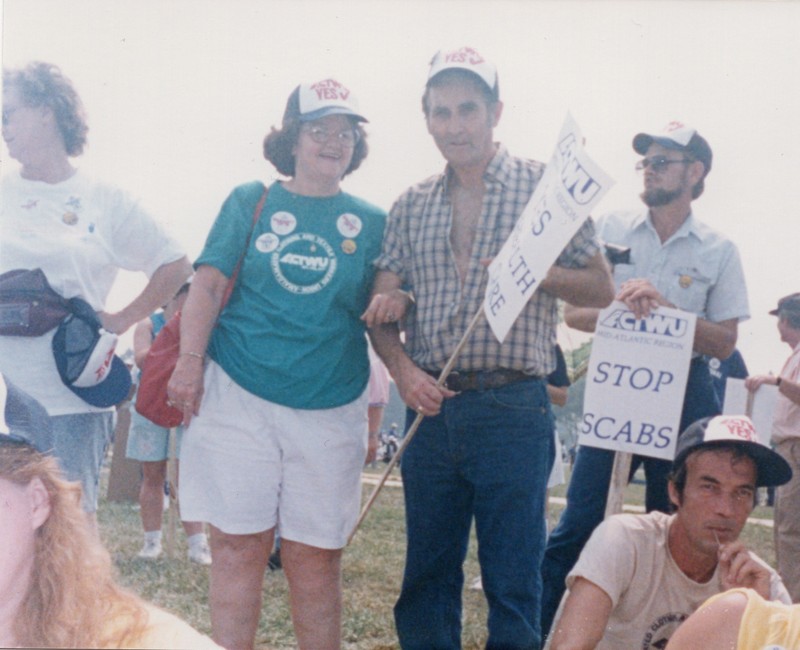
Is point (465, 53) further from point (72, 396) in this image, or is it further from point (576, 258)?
point (72, 396)

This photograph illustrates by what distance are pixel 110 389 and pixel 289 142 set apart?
0.75 m

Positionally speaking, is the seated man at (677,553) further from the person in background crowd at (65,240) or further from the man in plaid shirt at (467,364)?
the person in background crowd at (65,240)

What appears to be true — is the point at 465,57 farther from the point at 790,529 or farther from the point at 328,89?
the point at 790,529

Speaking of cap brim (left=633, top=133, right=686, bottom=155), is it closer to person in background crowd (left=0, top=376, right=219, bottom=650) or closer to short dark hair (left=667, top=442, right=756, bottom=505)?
short dark hair (left=667, top=442, right=756, bottom=505)

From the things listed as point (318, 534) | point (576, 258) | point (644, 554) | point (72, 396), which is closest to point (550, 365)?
point (576, 258)

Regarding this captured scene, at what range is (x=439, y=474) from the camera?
252 centimetres

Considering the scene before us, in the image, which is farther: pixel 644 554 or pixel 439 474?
pixel 439 474

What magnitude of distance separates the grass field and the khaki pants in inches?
43.9

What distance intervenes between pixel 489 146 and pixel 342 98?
→ 0.38m

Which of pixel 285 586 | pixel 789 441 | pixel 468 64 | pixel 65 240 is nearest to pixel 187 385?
pixel 65 240

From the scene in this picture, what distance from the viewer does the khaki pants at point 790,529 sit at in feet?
12.7

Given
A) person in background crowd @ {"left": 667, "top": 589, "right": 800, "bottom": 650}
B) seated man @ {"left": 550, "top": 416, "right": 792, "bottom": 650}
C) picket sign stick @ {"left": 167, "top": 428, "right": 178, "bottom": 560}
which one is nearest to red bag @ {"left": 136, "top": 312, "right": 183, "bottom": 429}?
seated man @ {"left": 550, "top": 416, "right": 792, "bottom": 650}

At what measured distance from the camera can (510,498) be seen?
2400mm

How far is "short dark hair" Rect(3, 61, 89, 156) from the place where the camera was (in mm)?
2605
